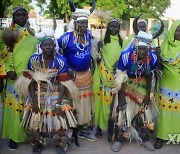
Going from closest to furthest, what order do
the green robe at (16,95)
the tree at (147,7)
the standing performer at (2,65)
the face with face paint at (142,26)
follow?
the standing performer at (2,65), the green robe at (16,95), the face with face paint at (142,26), the tree at (147,7)

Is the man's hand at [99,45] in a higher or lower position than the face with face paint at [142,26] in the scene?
lower

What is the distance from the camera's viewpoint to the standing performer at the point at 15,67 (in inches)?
197

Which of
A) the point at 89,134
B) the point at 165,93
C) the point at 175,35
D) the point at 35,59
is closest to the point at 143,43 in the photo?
the point at 175,35

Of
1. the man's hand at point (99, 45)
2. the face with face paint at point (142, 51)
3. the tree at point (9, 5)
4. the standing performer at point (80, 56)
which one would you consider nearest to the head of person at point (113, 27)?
the man's hand at point (99, 45)

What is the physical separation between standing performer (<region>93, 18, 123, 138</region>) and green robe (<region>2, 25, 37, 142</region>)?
1.11 meters

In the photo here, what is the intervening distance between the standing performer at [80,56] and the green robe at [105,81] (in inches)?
6.2

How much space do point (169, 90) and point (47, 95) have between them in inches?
69.4

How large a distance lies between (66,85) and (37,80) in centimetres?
40

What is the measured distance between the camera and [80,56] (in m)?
5.27

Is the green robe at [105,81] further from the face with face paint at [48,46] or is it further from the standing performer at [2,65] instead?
the standing performer at [2,65]

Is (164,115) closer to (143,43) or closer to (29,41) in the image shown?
(143,43)

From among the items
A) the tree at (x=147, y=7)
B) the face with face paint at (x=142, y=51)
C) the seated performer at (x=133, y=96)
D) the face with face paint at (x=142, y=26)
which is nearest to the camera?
the face with face paint at (x=142, y=51)

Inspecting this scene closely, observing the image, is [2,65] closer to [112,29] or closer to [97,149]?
[112,29]

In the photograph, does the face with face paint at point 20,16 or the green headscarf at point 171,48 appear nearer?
the green headscarf at point 171,48
